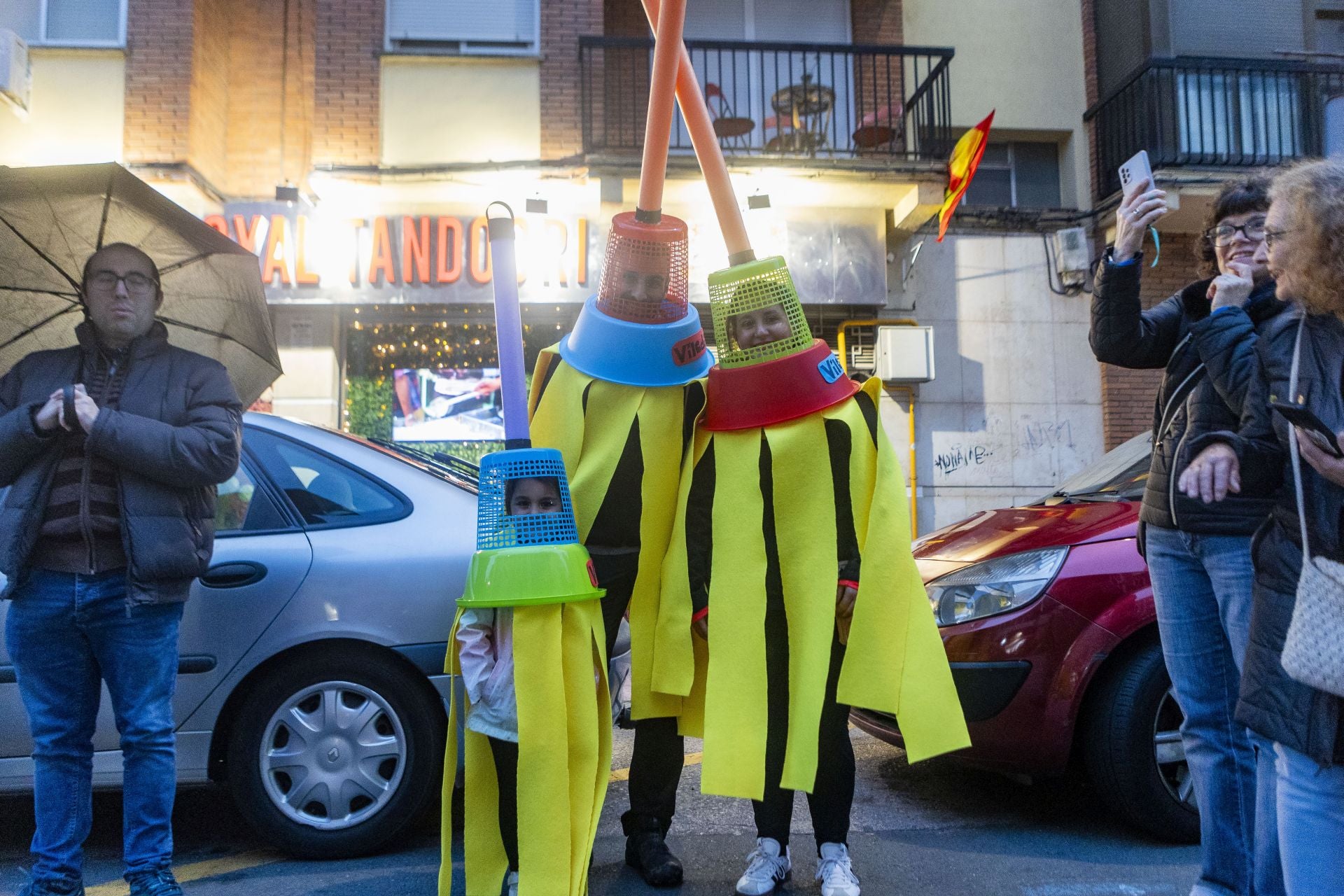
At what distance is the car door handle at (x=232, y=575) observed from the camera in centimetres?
357

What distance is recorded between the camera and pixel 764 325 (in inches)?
115

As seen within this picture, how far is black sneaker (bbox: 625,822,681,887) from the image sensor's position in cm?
317

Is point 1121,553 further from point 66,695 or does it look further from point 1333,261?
point 66,695

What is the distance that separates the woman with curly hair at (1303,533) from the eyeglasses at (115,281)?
3.00m

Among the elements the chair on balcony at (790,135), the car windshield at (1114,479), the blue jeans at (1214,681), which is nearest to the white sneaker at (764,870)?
the blue jeans at (1214,681)

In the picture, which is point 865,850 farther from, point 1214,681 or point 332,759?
point 332,759

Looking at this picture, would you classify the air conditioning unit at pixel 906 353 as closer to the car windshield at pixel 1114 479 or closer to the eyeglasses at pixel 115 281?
the car windshield at pixel 1114 479

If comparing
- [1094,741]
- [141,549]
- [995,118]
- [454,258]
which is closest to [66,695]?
[141,549]

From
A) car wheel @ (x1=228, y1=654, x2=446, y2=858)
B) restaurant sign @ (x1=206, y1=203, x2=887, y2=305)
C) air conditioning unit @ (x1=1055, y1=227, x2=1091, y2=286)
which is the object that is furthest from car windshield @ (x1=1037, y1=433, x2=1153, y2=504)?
air conditioning unit @ (x1=1055, y1=227, x2=1091, y2=286)

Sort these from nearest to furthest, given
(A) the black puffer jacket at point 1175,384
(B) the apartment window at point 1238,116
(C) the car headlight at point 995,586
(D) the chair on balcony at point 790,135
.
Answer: (A) the black puffer jacket at point 1175,384, (C) the car headlight at point 995,586, (D) the chair on balcony at point 790,135, (B) the apartment window at point 1238,116

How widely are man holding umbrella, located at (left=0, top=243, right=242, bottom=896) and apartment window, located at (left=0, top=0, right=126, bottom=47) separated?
29.6 feet

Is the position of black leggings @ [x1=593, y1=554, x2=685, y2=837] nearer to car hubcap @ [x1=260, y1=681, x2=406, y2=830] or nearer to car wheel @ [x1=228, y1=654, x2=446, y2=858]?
car wheel @ [x1=228, y1=654, x2=446, y2=858]

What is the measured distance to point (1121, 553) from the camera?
367 centimetres

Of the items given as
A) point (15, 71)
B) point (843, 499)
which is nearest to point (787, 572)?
point (843, 499)
